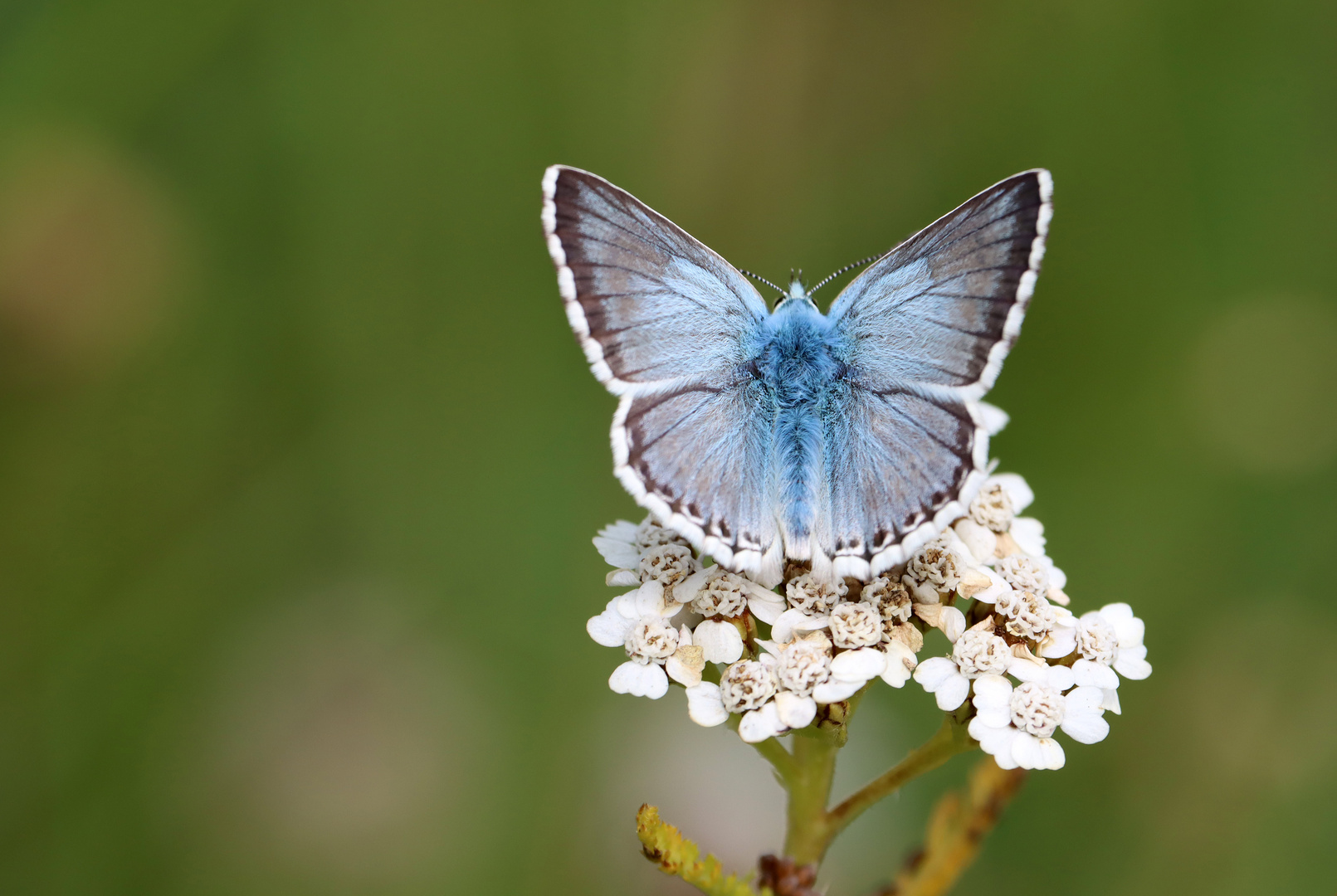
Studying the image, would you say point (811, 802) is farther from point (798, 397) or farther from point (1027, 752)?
point (798, 397)

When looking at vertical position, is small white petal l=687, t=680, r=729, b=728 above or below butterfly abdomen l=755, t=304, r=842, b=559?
below

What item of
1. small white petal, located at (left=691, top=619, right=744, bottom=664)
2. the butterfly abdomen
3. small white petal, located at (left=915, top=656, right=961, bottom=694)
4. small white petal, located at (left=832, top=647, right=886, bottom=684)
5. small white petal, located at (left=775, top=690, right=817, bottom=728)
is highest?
the butterfly abdomen

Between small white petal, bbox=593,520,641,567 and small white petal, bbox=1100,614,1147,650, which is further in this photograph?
small white petal, bbox=593,520,641,567

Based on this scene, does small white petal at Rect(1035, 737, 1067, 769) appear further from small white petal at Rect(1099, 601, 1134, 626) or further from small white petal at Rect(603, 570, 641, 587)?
small white petal at Rect(603, 570, 641, 587)

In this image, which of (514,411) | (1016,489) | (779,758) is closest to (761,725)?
(779,758)

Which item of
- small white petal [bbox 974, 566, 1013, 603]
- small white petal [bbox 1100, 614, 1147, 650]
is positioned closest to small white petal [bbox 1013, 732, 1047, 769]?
small white petal [bbox 974, 566, 1013, 603]

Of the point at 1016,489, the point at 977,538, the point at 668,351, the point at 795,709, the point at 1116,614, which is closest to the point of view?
the point at 795,709

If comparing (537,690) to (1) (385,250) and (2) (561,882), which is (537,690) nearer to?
(2) (561,882)

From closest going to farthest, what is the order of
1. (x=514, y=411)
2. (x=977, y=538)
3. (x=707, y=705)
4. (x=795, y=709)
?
(x=795, y=709) < (x=707, y=705) < (x=977, y=538) < (x=514, y=411)
